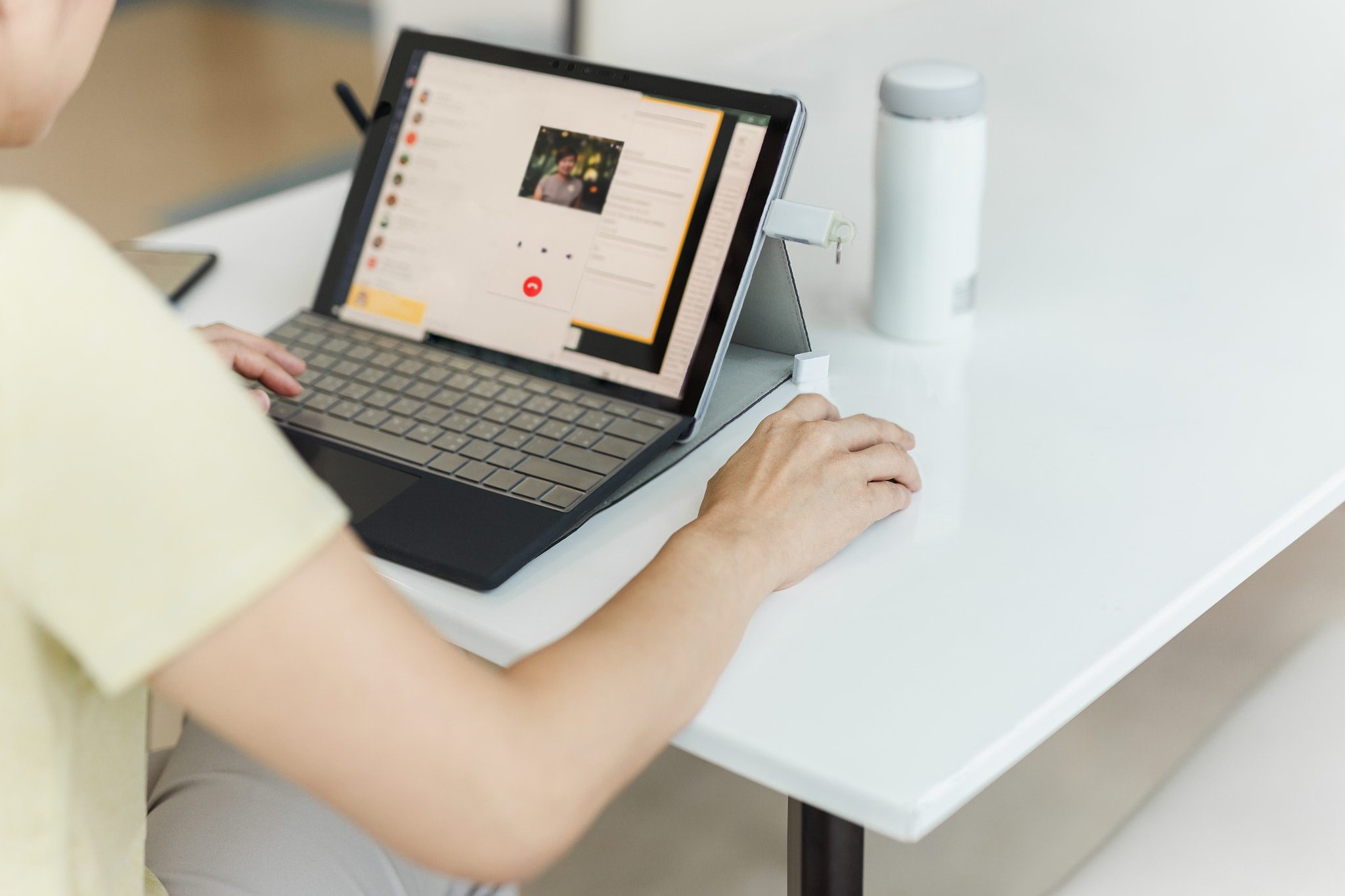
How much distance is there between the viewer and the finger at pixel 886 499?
2.42ft

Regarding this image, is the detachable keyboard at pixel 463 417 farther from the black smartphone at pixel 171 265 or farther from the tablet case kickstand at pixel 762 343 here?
the black smartphone at pixel 171 265

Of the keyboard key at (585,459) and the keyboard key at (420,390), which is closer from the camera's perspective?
the keyboard key at (585,459)

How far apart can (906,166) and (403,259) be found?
41 centimetres

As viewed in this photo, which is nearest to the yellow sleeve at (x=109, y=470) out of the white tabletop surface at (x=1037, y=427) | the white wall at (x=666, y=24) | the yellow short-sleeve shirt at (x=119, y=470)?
the yellow short-sleeve shirt at (x=119, y=470)

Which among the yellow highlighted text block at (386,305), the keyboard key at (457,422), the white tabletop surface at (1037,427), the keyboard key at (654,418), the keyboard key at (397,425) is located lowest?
the white tabletop surface at (1037,427)

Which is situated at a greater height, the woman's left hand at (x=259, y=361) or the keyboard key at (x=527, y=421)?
the woman's left hand at (x=259, y=361)

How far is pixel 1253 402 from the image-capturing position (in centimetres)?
85

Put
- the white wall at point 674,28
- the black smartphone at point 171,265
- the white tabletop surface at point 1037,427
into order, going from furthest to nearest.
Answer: the white wall at point 674,28, the black smartphone at point 171,265, the white tabletop surface at point 1037,427

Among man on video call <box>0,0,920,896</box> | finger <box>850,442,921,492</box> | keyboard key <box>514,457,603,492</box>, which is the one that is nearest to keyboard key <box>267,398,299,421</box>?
keyboard key <box>514,457,603,492</box>

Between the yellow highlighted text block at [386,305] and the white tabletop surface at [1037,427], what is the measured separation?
0.12 meters

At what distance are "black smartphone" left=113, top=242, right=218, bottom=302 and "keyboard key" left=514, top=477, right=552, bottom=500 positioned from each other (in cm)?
49

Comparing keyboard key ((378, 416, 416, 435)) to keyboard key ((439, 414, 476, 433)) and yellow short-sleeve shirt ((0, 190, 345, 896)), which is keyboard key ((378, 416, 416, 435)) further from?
yellow short-sleeve shirt ((0, 190, 345, 896))

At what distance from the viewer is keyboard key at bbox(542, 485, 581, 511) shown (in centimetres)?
74

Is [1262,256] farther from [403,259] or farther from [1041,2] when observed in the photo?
[1041,2]
